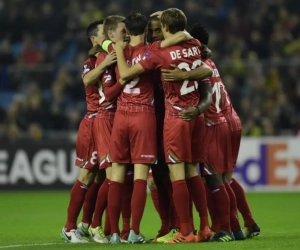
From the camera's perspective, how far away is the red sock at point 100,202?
9812 millimetres

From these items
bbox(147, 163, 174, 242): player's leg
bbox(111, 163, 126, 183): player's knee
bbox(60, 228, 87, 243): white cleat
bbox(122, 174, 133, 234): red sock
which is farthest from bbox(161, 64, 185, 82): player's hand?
bbox(60, 228, 87, 243): white cleat

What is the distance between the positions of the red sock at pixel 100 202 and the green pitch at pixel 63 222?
467mm

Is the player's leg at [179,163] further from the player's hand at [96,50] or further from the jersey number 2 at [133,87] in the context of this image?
the player's hand at [96,50]

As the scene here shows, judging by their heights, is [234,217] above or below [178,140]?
below

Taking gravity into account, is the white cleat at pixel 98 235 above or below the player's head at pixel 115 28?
below

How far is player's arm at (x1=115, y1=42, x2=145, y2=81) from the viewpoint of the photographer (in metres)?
9.17

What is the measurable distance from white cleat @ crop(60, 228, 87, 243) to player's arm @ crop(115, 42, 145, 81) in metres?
1.86

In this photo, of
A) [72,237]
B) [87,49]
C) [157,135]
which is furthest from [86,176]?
[87,49]

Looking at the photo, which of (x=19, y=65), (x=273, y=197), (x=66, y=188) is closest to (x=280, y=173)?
(x=273, y=197)

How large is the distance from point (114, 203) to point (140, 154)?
1.92ft

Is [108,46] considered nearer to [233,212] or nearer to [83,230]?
[83,230]

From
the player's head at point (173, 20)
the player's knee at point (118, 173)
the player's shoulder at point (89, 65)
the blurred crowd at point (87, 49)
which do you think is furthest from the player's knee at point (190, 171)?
the blurred crowd at point (87, 49)

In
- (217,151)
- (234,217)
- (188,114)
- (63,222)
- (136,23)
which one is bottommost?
(63,222)

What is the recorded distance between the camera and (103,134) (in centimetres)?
982
